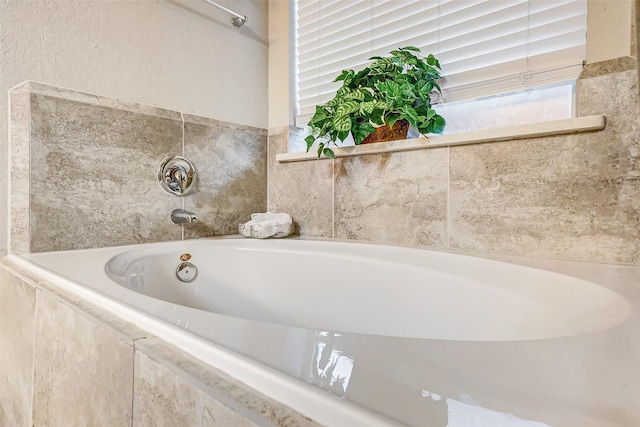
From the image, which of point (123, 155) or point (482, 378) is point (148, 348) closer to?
point (482, 378)

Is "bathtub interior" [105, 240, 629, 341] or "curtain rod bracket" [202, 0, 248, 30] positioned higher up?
"curtain rod bracket" [202, 0, 248, 30]

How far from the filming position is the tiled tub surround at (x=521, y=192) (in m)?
0.80

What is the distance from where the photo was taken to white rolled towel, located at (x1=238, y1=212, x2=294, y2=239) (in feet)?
4.29

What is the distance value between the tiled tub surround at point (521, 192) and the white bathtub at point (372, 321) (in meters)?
0.18

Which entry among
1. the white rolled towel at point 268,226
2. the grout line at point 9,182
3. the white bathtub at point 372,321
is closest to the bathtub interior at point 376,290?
the white bathtub at point 372,321

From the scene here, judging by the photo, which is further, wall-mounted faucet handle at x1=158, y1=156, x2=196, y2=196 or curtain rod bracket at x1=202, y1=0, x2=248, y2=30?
curtain rod bracket at x1=202, y1=0, x2=248, y2=30

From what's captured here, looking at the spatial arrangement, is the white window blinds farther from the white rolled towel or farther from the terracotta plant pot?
the white rolled towel

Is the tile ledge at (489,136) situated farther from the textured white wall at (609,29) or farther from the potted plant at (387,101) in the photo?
the textured white wall at (609,29)

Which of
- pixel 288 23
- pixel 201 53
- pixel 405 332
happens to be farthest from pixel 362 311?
pixel 288 23

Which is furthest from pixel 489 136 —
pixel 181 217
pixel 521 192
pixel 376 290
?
pixel 181 217

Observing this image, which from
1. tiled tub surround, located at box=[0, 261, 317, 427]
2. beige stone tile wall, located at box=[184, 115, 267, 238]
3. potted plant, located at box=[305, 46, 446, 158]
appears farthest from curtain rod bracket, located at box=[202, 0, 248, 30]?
tiled tub surround, located at box=[0, 261, 317, 427]

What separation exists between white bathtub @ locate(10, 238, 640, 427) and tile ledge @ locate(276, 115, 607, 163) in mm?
346

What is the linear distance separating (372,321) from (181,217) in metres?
0.79

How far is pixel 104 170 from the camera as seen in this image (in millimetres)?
1110
